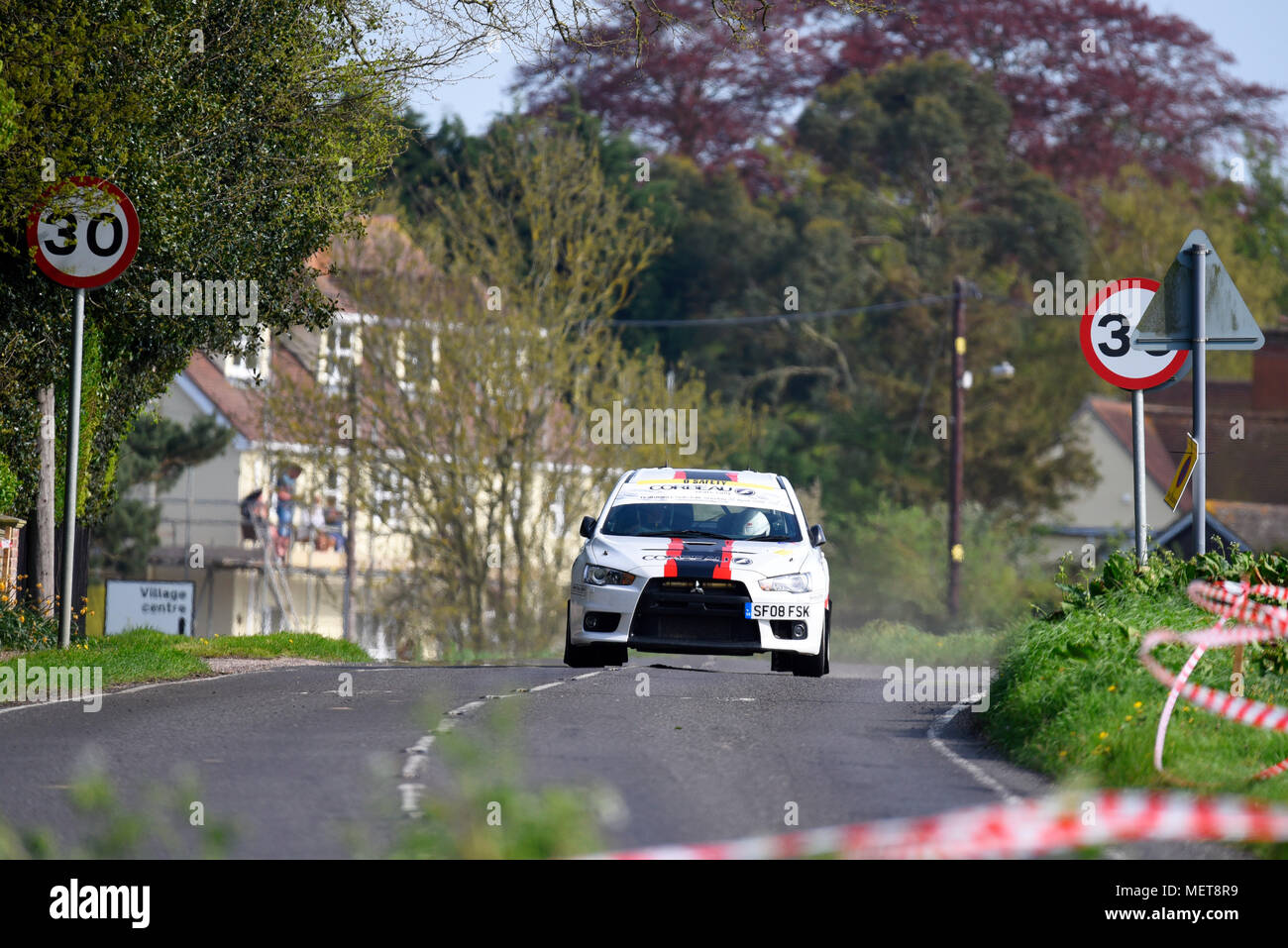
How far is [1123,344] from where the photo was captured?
15.2m

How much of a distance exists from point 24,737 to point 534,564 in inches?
1145

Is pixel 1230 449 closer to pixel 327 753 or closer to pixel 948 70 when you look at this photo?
pixel 948 70

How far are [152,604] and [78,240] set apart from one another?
37.3 feet

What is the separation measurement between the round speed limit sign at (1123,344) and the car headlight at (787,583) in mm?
3143

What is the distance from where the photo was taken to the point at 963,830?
616cm

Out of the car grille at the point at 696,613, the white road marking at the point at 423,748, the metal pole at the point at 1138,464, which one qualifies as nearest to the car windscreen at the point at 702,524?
the car grille at the point at 696,613

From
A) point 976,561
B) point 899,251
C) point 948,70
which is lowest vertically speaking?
point 976,561

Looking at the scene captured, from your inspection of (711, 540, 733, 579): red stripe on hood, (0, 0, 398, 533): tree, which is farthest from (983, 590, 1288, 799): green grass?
(0, 0, 398, 533): tree

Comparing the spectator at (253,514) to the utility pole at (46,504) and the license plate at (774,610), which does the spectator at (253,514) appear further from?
the license plate at (774,610)

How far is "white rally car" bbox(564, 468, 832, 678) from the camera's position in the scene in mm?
16297

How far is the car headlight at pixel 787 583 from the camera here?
54.0ft

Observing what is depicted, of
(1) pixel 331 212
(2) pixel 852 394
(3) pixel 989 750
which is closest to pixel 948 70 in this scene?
(2) pixel 852 394

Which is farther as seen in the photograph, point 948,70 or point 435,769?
point 948,70
